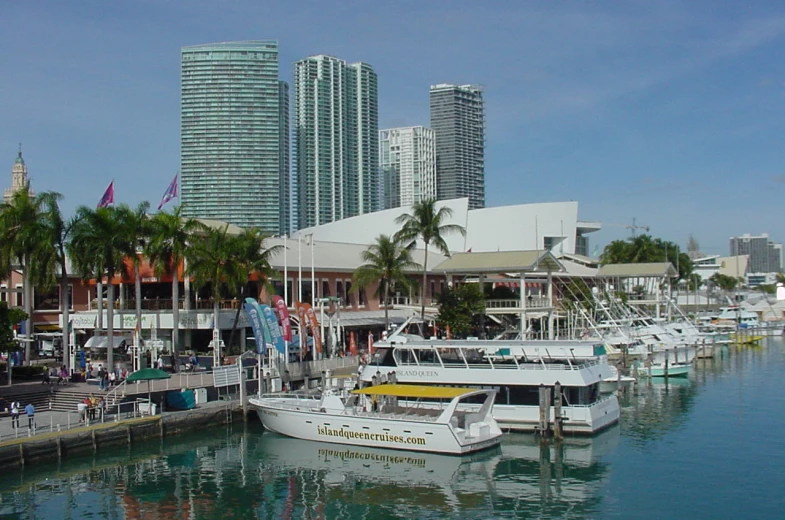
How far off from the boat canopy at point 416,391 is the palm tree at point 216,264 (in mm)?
18372

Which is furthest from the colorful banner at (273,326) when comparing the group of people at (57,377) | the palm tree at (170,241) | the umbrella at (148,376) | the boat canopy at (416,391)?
the group of people at (57,377)

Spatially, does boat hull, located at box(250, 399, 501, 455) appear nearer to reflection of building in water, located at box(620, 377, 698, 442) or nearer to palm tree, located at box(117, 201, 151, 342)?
reflection of building in water, located at box(620, 377, 698, 442)

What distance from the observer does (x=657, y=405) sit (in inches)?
1844

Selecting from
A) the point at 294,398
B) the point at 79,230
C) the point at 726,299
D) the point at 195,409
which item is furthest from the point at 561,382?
the point at 726,299

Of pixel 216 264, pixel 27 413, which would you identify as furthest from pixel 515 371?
pixel 216 264

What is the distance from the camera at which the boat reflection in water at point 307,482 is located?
2642cm

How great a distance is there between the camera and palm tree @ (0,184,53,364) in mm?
44641

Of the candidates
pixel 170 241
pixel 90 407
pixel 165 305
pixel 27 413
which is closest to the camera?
pixel 27 413

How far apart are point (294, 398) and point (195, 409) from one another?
5048mm

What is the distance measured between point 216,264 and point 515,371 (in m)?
22.7

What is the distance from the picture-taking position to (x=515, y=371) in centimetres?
3772

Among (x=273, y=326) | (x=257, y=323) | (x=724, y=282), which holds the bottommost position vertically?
(x=273, y=326)

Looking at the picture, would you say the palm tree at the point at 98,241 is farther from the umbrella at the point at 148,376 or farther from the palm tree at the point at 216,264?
the umbrella at the point at 148,376

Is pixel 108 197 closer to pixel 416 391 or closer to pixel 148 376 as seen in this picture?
pixel 148 376
